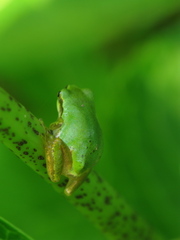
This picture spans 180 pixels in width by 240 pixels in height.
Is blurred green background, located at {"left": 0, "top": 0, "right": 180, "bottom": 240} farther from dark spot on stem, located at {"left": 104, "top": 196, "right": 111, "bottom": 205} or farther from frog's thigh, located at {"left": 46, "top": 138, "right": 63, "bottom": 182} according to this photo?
frog's thigh, located at {"left": 46, "top": 138, "right": 63, "bottom": 182}

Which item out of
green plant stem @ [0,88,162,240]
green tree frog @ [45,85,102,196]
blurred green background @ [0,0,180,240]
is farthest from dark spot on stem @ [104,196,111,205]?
blurred green background @ [0,0,180,240]

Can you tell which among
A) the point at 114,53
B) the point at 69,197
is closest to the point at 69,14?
the point at 114,53

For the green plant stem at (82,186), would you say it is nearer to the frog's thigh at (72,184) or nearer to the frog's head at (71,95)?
the frog's thigh at (72,184)

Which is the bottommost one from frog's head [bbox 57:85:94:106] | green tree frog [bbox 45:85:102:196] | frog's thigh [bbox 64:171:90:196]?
frog's thigh [bbox 64:171:90:196]

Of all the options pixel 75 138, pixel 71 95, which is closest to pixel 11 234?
pixel 75 138

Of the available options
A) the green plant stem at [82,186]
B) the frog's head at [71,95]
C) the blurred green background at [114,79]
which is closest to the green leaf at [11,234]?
the green plant stem at [82,186]

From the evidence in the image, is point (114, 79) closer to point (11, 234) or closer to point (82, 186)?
point (82, 186)
